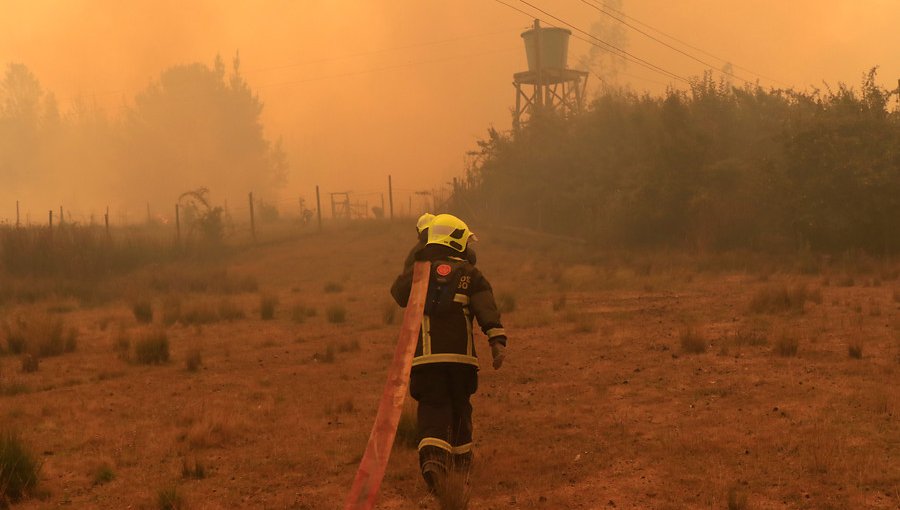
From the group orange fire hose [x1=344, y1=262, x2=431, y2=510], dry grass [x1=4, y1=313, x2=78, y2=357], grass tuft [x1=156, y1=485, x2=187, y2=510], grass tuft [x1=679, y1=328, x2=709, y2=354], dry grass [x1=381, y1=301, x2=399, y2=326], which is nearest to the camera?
orange fire hose [x1=344, y1=262, x2=431, y2=510]

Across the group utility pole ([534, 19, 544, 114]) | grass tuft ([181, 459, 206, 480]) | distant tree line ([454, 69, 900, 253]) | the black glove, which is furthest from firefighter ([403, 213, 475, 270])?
utility pole ([534, 19, 544, 114])

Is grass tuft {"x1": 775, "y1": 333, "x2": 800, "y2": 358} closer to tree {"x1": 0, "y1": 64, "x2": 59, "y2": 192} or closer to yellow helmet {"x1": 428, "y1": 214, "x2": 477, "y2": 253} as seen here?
yellow helmet {"x1": 428, "y1": 214, "x2": 477, "y2": 253}

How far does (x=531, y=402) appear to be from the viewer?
935 cm

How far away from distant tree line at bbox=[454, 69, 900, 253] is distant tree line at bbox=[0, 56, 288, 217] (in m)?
41.8

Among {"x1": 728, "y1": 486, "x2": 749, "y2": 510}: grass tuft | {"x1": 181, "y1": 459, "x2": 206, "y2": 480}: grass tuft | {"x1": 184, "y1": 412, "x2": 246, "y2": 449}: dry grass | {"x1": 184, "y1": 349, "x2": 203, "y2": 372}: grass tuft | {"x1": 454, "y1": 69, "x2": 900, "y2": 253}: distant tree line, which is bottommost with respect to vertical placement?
{"x1": 728, "y1": 486, "x2": 749, "y2": 510}: grass tuft

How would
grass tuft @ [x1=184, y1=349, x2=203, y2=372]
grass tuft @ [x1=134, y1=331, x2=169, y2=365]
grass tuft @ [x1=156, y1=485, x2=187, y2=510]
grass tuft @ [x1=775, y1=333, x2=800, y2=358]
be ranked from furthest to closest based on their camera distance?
grass tuft @ [x1=134, y1=331, x2=169, y2=365] < grass tuft @ [x1=184, y1=349, x2=203, y2=372] < grass tuft @ [x1=775, y1=333, x2=800, y2=358] < grass tuft @ [x1=156, y1=485, x2=187, y2=510]

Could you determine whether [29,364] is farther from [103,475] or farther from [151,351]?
[103,475]

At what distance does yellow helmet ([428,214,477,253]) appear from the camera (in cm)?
628

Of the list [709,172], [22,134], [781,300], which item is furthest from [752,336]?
[22,134]

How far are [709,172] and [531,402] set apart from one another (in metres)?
19.3

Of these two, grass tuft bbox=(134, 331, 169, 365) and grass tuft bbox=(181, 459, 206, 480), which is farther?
grass tuft bbox=(134, 331, 169, 365)

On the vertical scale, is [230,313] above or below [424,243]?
below

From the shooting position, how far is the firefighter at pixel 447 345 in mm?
6145

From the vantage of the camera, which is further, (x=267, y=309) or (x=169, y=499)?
(x=267, y=309)
